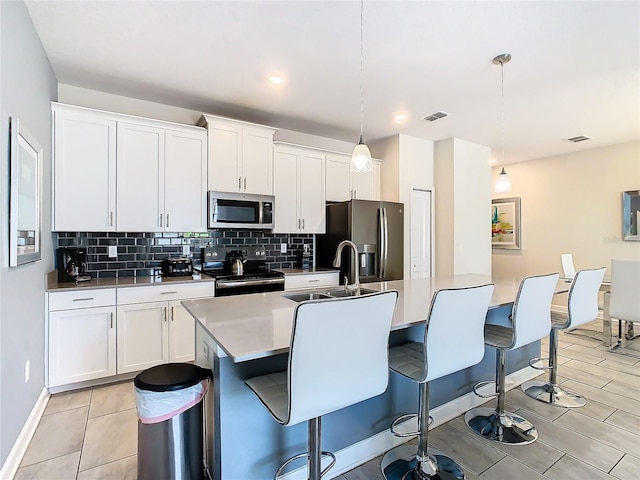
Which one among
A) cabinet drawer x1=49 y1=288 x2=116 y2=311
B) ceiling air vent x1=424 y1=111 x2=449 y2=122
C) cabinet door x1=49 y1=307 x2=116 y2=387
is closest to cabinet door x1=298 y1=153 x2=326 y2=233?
ceiling air vent x1=424 y1=111 x2=449 y2=122

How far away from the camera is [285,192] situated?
4.03 metres

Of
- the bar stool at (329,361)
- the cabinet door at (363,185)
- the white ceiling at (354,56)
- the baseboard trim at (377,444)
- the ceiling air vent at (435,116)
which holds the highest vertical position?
the ceiling air vent at (435,116)

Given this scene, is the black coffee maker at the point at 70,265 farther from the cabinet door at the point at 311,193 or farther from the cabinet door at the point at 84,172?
the cabinet door at the point at 311,193

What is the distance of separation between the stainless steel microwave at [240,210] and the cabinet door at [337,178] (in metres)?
0.87

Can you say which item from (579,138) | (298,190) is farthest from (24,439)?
(579,138)

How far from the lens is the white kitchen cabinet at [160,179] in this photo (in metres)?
3.11

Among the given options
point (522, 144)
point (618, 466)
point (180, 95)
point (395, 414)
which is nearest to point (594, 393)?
point (618, 466)

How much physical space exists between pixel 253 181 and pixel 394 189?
1.97 m

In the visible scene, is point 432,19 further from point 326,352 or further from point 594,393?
point 594,393

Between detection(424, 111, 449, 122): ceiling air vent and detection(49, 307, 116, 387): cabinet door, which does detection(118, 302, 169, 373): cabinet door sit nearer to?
detection(49, 307, 116, 387): cabinet door

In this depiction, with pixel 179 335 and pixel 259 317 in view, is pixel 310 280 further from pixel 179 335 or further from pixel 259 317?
pixel 259 317

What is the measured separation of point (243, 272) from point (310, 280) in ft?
2.52

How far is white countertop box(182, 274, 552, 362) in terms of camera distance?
49.0 inches

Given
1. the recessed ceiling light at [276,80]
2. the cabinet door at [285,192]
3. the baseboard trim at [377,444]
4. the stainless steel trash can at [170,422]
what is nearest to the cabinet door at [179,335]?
the cabinet door at [285,192]
